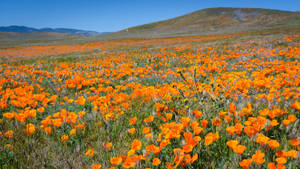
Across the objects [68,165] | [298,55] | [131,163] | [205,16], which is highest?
[205,16]

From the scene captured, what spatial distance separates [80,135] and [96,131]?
214 millimetres

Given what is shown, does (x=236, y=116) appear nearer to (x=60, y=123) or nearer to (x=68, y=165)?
(x=68, y=165)

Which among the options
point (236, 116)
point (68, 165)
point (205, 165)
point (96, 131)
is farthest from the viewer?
point (96, 131)

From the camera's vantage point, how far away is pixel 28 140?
2359 millimetres

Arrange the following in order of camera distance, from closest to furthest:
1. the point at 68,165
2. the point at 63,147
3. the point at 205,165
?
the point at 205,165
the point at 68,165
the point at 63,147

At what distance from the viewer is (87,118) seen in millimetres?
2867

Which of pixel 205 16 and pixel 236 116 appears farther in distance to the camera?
pixel 205 16

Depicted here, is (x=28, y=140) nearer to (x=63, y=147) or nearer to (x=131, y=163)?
(x=63, y=147)

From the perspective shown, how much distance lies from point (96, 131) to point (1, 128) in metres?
1.50

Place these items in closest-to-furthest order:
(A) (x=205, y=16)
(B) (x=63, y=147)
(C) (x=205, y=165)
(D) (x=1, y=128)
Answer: (C) (x=205, y=165) → (B) (x=63, y=147) → (D) (x=1, y=128) → (A) (x=205, y=16)

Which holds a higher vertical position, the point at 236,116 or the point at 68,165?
the point at 236,116

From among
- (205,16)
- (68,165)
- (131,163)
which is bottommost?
(68,165)

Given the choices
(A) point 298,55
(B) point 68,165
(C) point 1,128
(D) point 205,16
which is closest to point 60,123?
(B) point 68,165

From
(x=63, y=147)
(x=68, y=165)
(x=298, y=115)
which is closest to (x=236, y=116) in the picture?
(x=298, y=115)
